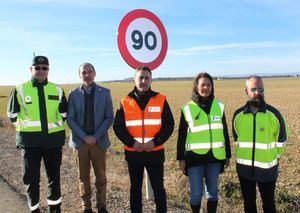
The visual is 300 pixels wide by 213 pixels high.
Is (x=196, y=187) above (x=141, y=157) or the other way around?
the other way around

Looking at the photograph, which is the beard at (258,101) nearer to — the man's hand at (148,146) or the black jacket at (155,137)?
the black jacket at (155,137)

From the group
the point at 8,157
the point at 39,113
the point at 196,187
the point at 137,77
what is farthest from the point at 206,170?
the point at 8,157

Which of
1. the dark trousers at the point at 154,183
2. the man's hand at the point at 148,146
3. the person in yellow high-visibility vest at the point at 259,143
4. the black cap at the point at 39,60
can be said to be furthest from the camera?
the black cap at the point at 39,60

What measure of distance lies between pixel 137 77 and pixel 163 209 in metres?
1.75

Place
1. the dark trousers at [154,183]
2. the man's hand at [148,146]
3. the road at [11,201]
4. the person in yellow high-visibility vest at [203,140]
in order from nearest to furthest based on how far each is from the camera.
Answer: the person in yellow high-visibility vest at [203,140]
the man's hand at [148,146]
the dark trousers at [154,183]
the road at [11,201]

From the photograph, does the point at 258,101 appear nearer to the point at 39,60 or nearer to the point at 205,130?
the point at 205,130

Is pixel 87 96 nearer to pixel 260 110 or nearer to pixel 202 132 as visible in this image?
Answer: pixel 202 132

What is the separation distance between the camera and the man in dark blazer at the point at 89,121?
5.57 meters

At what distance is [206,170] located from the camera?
4.96 metres

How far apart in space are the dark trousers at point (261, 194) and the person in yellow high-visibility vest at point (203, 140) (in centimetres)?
38

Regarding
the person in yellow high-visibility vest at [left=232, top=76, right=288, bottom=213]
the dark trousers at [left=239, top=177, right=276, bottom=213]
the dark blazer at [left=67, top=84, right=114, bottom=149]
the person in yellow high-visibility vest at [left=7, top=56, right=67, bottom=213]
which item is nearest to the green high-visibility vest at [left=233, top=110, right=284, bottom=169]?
the person in yellow high-visibility vest at [left=232, top=76, right=288, bottom=213]

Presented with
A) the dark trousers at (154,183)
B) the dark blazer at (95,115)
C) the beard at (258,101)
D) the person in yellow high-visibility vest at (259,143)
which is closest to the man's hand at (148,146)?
the dark trousers at (154,183)

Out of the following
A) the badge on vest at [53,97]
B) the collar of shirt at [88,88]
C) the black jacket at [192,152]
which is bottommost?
the black jacket at [192,152]

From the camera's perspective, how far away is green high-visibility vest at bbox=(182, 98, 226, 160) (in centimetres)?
487
